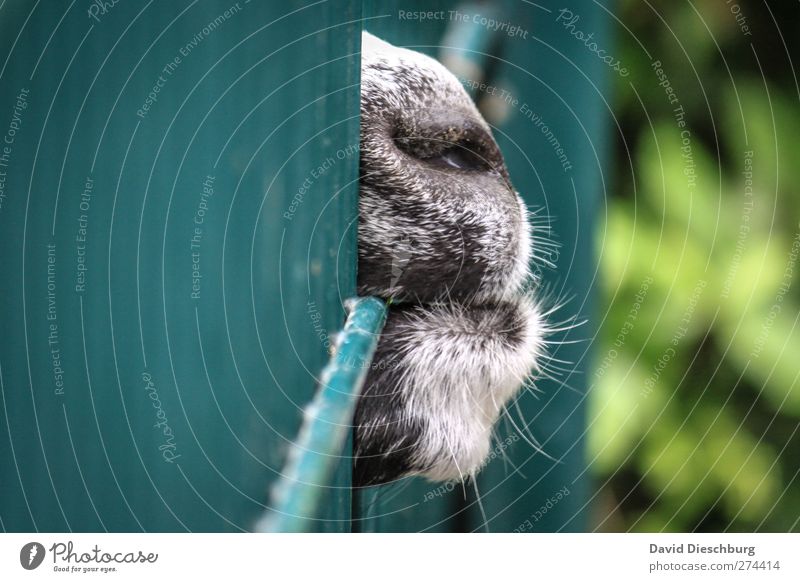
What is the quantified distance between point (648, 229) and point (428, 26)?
427mm

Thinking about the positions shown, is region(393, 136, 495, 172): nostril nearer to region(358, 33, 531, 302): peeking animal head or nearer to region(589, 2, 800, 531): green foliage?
region(358, 33, 531, 302): peeking animal head

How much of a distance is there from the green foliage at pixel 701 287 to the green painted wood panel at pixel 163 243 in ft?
1.38

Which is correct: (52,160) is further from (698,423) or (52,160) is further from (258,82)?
(698,423)

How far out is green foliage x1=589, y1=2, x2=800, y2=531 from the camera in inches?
51.6
